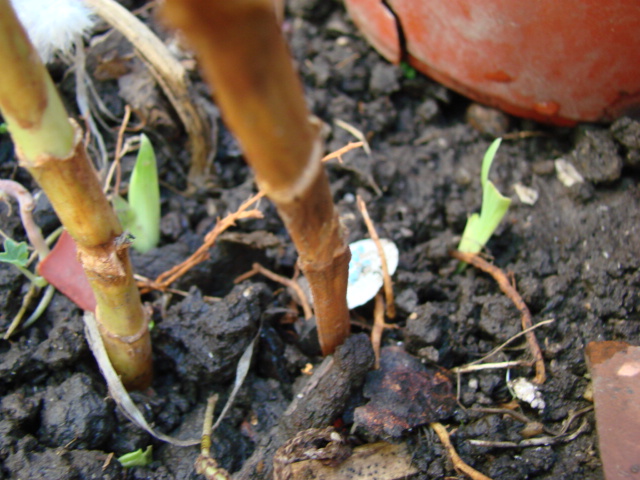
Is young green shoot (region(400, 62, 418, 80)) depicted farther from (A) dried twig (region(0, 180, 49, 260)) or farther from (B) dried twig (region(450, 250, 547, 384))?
(A) dried twig (region(0, 180, 49, 260))

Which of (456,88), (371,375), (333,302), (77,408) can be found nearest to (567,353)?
(371,375)

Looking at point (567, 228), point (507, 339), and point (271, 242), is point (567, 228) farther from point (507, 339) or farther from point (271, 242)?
point (271, 242)

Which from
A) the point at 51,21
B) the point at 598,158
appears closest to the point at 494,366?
the point at 598,158

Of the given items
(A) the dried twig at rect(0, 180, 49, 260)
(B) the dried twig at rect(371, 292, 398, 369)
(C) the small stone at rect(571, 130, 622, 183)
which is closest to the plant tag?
(B) the dried twig at rect(371, 292, 398, 369)

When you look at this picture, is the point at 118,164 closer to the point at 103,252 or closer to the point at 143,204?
the point at 143,204

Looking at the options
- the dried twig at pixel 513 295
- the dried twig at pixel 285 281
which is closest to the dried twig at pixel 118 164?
the dried twig at pixel 285 281

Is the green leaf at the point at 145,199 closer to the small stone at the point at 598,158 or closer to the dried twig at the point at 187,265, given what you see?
the dried twig at the point at 187,265
